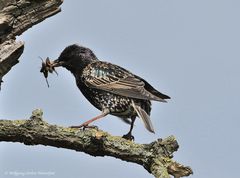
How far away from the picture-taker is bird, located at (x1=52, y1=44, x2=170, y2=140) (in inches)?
328

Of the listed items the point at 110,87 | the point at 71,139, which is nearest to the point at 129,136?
the point at 110,87

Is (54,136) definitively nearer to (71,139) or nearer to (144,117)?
(71,139)

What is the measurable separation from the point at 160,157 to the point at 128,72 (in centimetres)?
383

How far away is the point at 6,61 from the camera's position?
588cm

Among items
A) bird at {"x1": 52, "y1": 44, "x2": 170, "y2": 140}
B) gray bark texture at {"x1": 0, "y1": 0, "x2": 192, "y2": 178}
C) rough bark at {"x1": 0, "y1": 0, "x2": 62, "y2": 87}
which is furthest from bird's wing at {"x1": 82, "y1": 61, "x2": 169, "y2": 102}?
gray bark texture at {"x1": 0, "y1": 0, "x2": 192, "y2": 178}

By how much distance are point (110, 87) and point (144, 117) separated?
971 millimetres

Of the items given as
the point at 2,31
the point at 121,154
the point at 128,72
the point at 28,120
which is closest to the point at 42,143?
the point at 28,120

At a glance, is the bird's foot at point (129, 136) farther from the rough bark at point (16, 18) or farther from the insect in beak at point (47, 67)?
the rough bark at point (16, 18)

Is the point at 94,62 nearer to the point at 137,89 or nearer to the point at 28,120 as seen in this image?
the point at 137,89

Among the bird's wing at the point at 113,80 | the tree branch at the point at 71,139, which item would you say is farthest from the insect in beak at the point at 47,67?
the tree branch at the point at 71,139

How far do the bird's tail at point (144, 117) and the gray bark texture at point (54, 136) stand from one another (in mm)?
1858

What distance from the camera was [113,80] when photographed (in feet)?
29.4

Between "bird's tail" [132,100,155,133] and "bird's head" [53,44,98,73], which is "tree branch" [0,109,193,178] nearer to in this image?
"bird's tail" [132,100,155,133]

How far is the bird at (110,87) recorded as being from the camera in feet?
27.3
